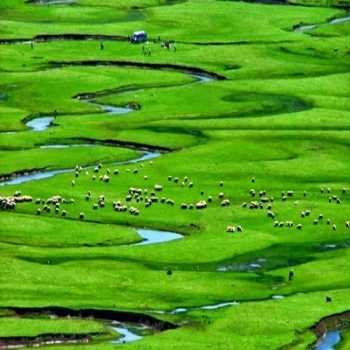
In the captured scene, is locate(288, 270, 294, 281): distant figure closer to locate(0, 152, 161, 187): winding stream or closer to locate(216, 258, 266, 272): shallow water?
locate(216, 258, 266, 272): shallow water

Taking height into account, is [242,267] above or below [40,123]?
above

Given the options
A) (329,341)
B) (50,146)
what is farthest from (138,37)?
(329,341)

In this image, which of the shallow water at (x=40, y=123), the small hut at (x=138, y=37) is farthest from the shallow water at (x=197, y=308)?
the small hut at (x=138, y=37)

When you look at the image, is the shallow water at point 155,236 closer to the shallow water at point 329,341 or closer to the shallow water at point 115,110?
the shallow water at point 329,341

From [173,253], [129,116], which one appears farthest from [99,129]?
[173,253]

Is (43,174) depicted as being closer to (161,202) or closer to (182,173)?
(182,173)

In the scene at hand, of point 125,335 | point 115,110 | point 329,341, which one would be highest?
point 125,335
